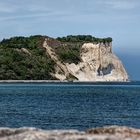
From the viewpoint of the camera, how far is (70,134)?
28.3ft

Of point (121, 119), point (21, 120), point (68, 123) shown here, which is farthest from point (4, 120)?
point (121, 119)

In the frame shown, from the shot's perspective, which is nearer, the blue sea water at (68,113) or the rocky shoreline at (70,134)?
the rocky shoreline at (70,134)

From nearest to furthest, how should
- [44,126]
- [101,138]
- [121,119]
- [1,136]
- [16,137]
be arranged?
[101,138] < [16,137] < [1,136] < [44,126] < [121,119]

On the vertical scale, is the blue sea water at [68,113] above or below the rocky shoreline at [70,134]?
below

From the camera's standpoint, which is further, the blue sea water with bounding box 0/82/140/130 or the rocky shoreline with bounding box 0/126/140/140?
the blue sea water with bounding box 0/82/140/130

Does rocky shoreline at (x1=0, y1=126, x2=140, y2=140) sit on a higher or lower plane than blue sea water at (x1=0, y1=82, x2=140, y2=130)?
higher

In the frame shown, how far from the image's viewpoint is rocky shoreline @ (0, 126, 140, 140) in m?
8.14

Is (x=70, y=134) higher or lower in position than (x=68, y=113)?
higher

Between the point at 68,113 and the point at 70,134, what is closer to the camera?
the point at 70,134

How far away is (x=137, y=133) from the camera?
900 cm

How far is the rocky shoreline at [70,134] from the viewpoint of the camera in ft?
26.7

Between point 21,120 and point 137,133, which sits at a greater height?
point 137,133

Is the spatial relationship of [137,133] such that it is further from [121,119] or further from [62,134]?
[121,119]

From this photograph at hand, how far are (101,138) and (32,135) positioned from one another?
42.4 inches
